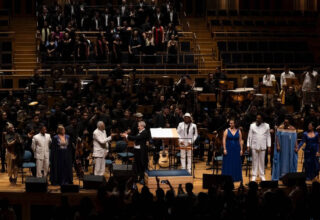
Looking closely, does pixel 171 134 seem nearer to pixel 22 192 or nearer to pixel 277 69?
pixel 22 192

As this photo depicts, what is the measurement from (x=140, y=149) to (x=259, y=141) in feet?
8.03

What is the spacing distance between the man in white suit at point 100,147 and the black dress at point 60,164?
559 millimetres

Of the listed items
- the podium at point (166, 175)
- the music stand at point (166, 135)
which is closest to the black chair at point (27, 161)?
the podium at point (166, 175)

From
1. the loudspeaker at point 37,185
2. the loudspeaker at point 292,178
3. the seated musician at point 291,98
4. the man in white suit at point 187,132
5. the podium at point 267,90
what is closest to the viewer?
the loudspeaker at point 37,185

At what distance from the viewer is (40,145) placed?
12062 mm

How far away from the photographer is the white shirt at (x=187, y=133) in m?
12.6

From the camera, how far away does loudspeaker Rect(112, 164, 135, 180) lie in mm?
10516

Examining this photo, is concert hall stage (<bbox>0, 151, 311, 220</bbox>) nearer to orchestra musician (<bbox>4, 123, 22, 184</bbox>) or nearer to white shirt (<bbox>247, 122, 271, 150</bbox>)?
orchestra musician (<bbox>4, 123, 22, 184</bbox>)

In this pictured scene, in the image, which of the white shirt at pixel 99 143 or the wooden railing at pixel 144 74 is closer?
the white shirt at pixel 99 143

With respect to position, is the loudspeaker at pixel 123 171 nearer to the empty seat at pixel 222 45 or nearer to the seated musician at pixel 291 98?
the seated musician at pixel 291 98

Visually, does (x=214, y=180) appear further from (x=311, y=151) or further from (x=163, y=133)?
(x=311, y=151)

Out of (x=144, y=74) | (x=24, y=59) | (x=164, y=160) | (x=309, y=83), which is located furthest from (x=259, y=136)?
(x=24, y=59)

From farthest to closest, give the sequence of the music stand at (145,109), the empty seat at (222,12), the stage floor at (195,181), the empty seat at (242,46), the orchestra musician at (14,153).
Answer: the empty seat at (222,12), the empty seat at (242,46), the music stand at (145,109), the orchestra musician at (14,153), the stage floor at (195,181)

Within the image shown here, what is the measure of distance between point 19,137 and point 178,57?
9.34 m
